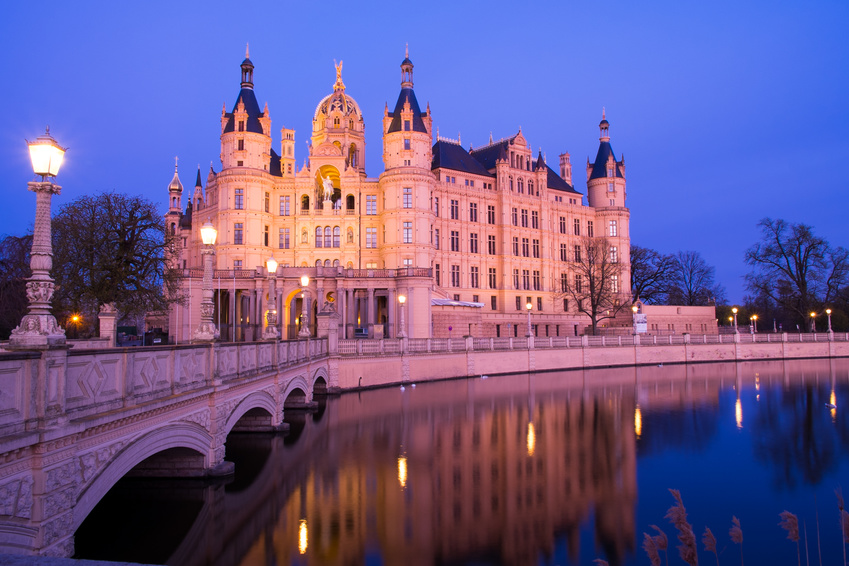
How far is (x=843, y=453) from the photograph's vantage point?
69.6ft

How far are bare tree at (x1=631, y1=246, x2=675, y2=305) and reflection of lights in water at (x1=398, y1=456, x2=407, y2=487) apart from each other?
251 feet

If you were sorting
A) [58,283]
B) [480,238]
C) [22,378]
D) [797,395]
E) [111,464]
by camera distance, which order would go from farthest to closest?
1. [480,238]
2. [797,395]
3. [58,283]
4. [111,464]
5. [22,378]

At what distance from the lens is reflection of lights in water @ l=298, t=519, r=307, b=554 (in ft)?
37.8

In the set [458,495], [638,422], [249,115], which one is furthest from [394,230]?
[458,495]

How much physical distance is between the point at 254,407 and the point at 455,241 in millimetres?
49765

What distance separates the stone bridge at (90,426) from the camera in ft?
23.0

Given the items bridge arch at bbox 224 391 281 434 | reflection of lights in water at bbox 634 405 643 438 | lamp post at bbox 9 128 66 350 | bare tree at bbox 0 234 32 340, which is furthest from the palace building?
lamp post at bbox 9 128 66 350

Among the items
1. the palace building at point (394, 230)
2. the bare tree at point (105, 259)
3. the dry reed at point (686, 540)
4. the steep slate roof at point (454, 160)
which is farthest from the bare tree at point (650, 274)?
the dry reed at point (686, 540)

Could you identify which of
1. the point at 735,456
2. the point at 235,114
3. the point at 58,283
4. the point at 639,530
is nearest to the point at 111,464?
the point at 639,530

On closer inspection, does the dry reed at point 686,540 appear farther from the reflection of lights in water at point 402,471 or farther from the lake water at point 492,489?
the reflection of lights in water at point 402,471

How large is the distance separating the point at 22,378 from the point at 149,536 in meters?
6.03

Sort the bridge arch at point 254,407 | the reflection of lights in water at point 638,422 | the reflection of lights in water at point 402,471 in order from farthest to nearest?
the reflection of lights in water at point 638,422 → the reflection of lights in water at point 402,471 → the bridge arch at point 254,407

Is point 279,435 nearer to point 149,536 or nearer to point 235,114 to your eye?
point 149,536

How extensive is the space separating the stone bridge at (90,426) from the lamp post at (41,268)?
0.90ft
